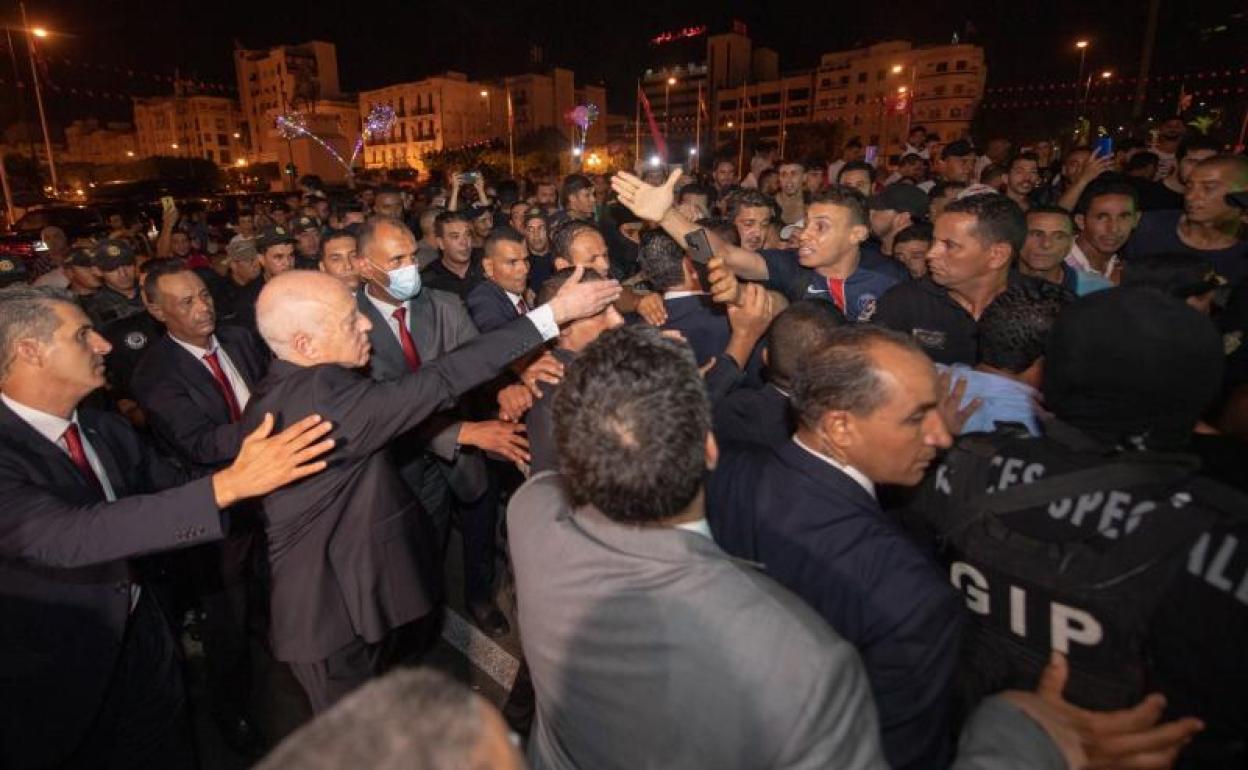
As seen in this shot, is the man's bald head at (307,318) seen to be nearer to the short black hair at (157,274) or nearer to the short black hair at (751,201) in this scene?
the short black hair at (157,274)

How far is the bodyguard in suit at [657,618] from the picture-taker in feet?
4.02

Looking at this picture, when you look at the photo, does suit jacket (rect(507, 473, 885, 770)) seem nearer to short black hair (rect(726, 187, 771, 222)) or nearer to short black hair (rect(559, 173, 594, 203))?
short black hair (rect(726, 187, 771, 222))

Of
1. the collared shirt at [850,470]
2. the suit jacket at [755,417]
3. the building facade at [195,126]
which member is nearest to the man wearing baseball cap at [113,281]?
the suit jacket at [755,417]

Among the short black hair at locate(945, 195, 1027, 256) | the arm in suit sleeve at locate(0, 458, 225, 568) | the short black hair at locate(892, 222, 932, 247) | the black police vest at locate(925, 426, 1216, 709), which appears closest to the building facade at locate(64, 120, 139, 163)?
the short black hair at locate(892, 222, 932, 247)

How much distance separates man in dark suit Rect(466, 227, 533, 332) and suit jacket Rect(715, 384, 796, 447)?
264 centimetres

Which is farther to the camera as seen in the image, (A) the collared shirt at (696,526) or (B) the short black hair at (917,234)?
(B) the short black hair at (917,234)

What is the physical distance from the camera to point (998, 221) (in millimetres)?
3809

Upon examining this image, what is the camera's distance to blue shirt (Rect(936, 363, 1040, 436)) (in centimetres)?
252

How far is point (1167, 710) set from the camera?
5.07 feet

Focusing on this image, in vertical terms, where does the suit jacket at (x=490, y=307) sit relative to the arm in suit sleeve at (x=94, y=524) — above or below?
above

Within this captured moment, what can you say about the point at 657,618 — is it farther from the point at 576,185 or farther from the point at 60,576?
the point at 576,185

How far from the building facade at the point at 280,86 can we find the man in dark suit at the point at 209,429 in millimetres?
83886

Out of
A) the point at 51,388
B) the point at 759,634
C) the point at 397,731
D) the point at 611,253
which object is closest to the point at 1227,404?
the point at 759,634

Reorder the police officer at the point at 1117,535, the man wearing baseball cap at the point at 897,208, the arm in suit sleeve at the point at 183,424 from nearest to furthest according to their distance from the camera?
the police officer at the point at 1117,535, the arm in suit sleeve at the point at 183,424, the man wearing baseball cap at the point at 897,208
